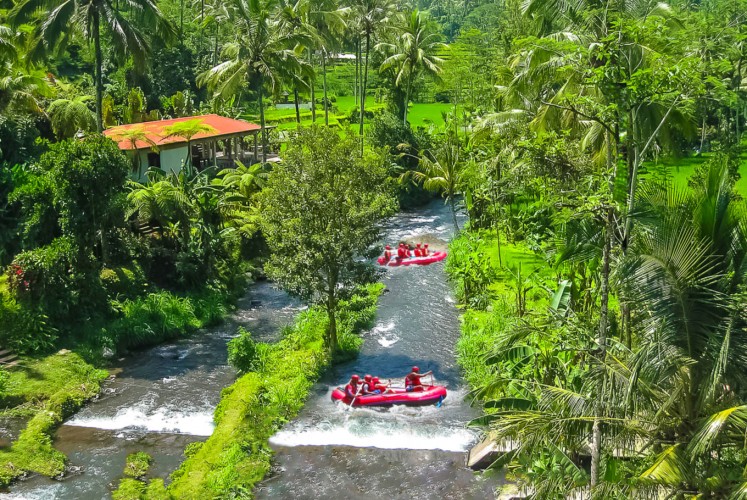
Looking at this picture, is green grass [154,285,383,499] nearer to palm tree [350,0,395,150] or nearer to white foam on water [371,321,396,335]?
white foam on water [371,321,396,335]

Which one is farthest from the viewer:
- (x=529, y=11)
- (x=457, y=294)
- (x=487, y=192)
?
(x=487, y=192)

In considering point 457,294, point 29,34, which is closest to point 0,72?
point 29,34

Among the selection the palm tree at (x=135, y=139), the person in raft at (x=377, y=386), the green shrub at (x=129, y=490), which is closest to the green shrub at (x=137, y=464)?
the green shrub at (x=129, y=490)

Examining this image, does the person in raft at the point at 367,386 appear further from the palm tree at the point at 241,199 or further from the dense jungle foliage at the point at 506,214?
the palm tree at the point at 241,199

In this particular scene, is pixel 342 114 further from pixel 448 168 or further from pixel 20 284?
pixel 20 284

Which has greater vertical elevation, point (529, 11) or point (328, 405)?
point (529, 11)

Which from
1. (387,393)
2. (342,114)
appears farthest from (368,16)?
(387,393)

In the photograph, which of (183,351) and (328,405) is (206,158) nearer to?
(183,351)
